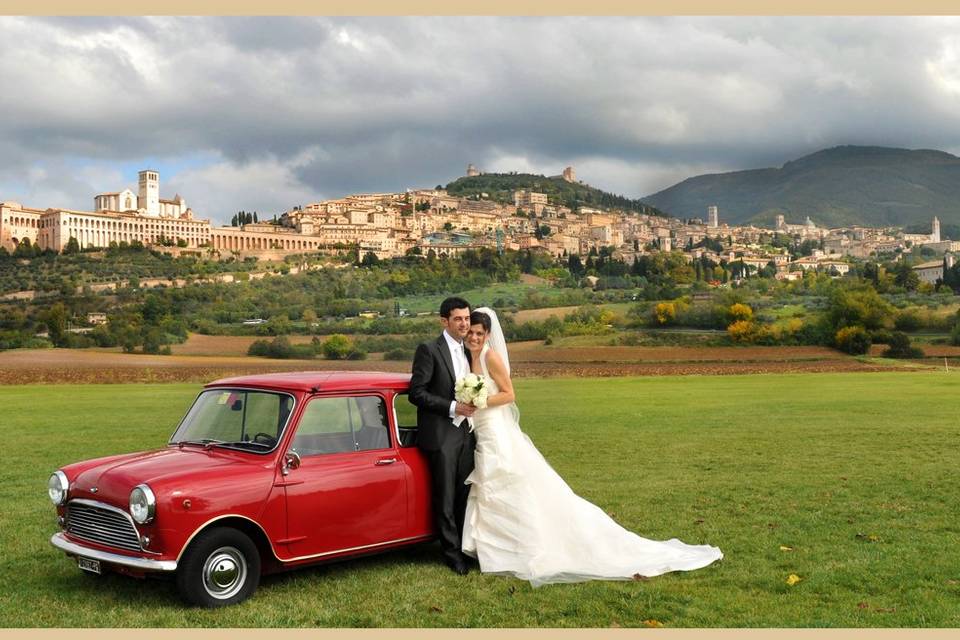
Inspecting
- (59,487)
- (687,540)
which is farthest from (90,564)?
(687,540)

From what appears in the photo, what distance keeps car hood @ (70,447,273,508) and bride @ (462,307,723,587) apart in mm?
2117

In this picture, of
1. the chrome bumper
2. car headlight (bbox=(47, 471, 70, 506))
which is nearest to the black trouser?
the chrome bumper

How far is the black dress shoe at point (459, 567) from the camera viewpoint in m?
8.20

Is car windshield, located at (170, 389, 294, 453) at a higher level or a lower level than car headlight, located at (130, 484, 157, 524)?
higher

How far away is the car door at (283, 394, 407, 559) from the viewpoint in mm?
7594

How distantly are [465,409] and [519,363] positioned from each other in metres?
62.2

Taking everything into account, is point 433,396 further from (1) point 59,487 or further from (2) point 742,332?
(2) point 742,332

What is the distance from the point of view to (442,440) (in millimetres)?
8477

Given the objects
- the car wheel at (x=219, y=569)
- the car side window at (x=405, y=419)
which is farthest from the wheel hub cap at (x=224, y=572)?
the car side window at (x=405, y=419)

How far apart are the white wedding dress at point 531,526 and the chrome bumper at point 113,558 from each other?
273 centimetres

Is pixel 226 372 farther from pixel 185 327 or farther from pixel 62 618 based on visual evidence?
pixel 62 618

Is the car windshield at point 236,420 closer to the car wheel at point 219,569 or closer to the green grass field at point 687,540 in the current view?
the car wheel at point 219,569

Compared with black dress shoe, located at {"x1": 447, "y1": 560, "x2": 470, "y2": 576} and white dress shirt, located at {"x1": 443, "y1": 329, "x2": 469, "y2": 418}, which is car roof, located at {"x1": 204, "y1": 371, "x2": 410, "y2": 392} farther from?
black dress shoe, located at {"x1": 447, "y1": 560, "x2": 470, "y2": 576}

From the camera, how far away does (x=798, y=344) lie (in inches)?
3159
